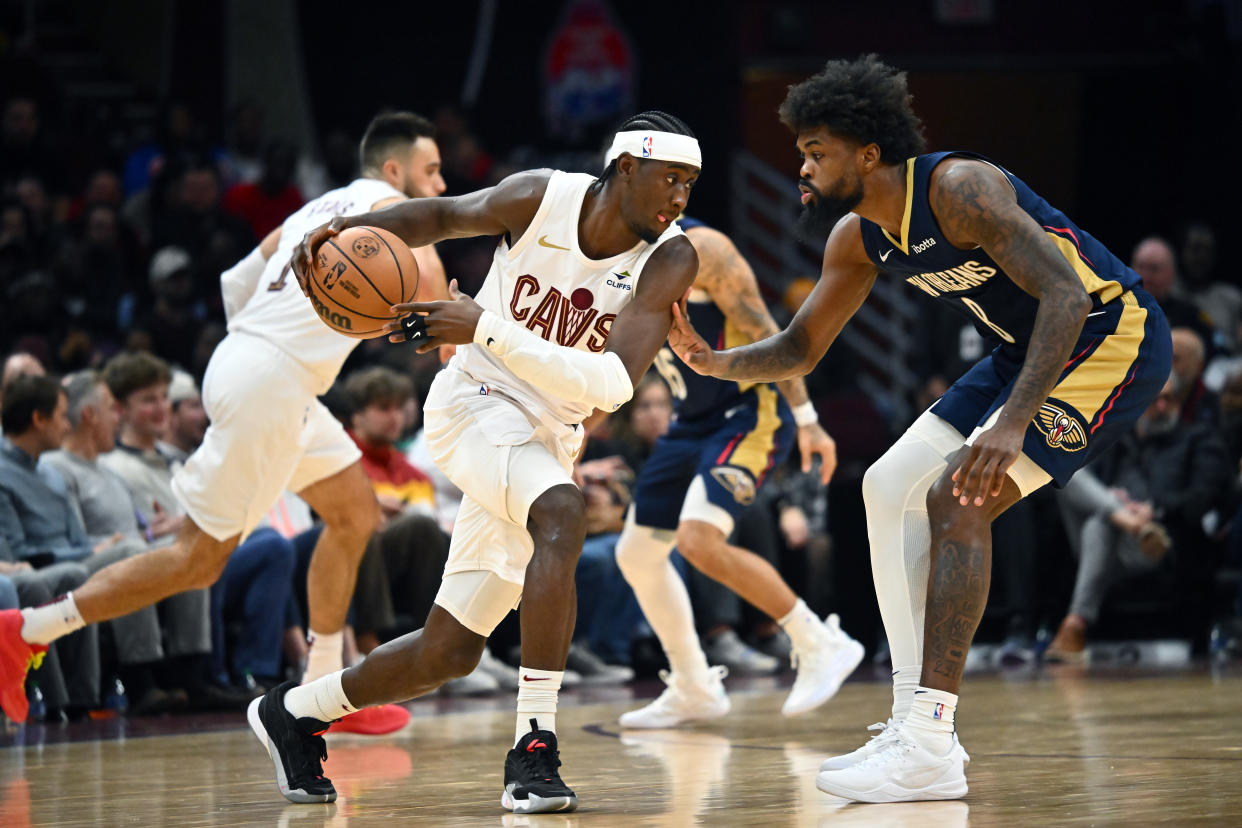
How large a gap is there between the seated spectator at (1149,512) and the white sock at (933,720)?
18.4 ft

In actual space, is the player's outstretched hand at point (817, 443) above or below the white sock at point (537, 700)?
above

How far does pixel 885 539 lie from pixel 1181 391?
6043 mm

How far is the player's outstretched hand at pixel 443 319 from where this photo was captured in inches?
157

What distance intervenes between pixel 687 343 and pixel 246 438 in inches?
74.9

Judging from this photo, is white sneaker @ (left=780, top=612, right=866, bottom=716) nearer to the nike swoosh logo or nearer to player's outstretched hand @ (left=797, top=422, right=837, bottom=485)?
player's outstretched hand @ (left=797, top=422, right=837, bottom=485)

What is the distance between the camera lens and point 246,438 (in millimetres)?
5711

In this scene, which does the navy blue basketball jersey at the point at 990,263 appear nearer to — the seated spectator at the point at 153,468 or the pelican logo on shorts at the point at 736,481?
the pelican logo on shorts at the point at 736,481

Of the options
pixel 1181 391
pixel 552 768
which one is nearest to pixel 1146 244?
pixel 1181 391

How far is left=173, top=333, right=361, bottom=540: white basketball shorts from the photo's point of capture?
5.70 metres

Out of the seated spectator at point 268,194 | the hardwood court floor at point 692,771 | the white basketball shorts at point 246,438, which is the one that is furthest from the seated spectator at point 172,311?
the white basketball shorts at point 246,438

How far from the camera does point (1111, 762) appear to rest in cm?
475

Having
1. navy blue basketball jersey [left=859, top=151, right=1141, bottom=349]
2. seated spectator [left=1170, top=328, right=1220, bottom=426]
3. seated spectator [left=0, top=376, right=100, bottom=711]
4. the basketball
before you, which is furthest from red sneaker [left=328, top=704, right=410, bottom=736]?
seated spectator [left=1170, top=328, right=1220, bottom=426]

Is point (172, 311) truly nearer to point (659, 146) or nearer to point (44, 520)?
point (44, 520)

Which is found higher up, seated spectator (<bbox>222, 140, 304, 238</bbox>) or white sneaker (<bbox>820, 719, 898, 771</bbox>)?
seated spectator (<bbox>222, 140, 304, 238</bbox>)
